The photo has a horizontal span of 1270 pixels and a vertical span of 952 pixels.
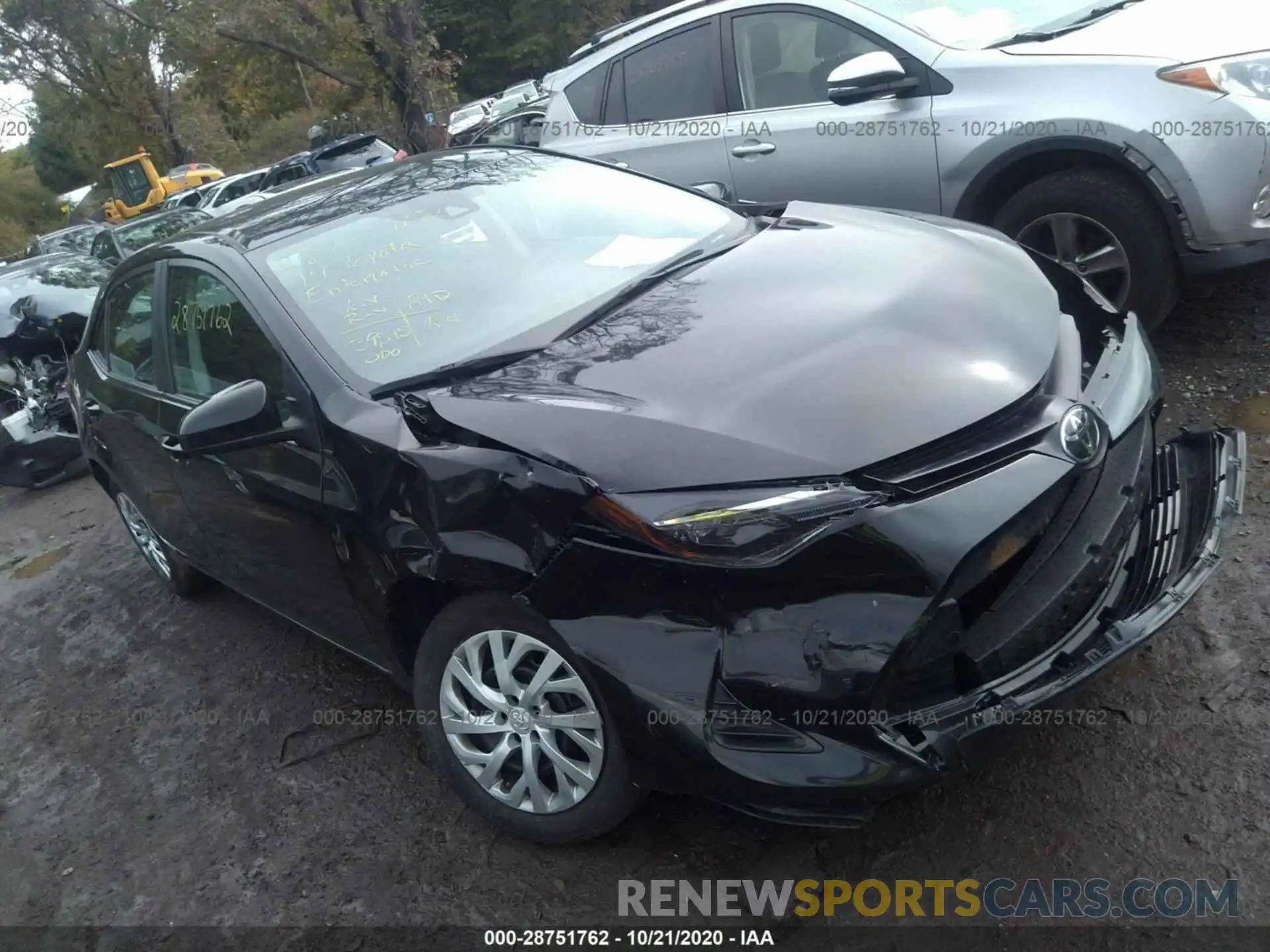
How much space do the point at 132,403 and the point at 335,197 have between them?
1.09 meters

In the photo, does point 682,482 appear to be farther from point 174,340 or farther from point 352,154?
point 352,154

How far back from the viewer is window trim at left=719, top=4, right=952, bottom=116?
4.41m

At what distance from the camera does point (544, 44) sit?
35062 mm

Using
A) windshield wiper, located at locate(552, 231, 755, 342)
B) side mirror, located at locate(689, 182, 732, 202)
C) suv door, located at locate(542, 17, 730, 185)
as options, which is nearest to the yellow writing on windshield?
windshield wiper, located at locate(552, 231, 755, 342)

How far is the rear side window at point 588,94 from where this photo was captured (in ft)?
18.9

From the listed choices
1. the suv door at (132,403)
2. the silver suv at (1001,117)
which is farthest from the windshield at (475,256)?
the suv door at (132,403)

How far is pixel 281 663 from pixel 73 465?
425 centimetres

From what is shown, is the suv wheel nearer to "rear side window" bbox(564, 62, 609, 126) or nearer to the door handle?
"rear side window" bbox(564, 62, 609, 126)

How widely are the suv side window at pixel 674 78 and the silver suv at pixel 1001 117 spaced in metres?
0.01

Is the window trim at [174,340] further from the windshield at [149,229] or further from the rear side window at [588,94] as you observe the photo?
the windshield at [149,229]

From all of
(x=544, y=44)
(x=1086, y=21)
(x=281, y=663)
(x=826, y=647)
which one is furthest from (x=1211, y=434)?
(x=544, y=44)

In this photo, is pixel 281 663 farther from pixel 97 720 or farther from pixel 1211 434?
pixel 1211 434

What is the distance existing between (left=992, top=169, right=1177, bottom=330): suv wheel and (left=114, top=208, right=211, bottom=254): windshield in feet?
29.9

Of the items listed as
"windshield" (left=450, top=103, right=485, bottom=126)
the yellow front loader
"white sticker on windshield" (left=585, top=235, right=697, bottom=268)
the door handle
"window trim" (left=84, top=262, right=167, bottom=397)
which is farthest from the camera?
the yellow front loader
